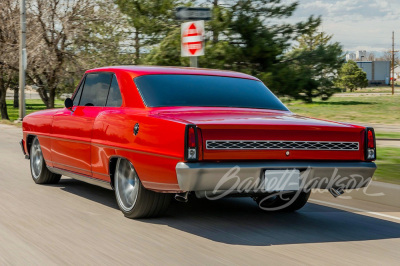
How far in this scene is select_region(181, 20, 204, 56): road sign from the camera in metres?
10.3

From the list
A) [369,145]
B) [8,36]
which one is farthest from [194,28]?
[8,36]

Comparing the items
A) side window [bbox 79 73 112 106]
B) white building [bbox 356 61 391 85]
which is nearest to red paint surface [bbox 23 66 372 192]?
side window [bbox 79 73 112 106]

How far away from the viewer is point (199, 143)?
18.8ft

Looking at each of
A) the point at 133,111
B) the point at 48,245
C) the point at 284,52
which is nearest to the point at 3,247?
the point at 48,245

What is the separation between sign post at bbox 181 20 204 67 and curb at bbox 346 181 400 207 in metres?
3.33

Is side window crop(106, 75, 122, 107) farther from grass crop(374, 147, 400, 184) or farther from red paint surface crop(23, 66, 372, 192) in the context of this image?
grass crop(374, 147, 400, 184)

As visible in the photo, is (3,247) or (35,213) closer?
(3,247)

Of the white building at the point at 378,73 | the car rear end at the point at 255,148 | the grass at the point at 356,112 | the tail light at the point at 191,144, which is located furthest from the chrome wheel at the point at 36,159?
the white building at the point at 378,73

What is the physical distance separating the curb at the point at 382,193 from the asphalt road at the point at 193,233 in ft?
0.92

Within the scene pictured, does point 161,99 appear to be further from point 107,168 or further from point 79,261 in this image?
point 79,261

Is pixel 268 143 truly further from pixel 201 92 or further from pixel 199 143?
pixel 201 92

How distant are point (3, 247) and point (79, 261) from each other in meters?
0.85

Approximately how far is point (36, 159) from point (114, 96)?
2.68 meters

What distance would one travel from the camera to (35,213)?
7.00m
